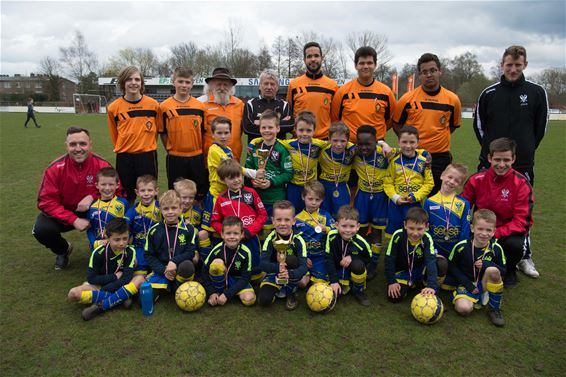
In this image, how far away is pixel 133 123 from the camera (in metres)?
4.69

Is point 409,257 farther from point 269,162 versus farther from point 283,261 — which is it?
point 269,162

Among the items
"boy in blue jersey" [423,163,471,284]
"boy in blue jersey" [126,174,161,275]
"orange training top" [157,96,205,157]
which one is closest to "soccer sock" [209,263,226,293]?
"boy in blue jersey" [126,174,161,275]

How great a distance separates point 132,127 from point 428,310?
3751 mm

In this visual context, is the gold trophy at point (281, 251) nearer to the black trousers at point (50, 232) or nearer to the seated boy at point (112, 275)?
the seated boy at point (112, 275)

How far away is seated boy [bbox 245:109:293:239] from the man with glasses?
163cm

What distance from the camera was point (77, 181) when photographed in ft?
14.3

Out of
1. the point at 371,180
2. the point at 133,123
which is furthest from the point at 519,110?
the point at 133,123

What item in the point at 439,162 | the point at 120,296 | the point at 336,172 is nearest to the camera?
the point at 120,296

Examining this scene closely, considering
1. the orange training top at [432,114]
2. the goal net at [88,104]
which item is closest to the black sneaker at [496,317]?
the orange training top at [432,114]

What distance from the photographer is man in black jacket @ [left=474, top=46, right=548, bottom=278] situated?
433cm

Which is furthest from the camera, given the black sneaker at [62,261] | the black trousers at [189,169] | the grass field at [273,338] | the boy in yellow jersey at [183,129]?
the black trousers at [189,169]

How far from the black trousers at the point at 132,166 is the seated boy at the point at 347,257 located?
2.44 m

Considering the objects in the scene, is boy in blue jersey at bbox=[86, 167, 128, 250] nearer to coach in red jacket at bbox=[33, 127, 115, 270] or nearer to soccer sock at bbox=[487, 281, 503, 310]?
coach in red jacket at bbox=[33, 127, 115, 270]

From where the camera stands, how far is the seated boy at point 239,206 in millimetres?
4059
